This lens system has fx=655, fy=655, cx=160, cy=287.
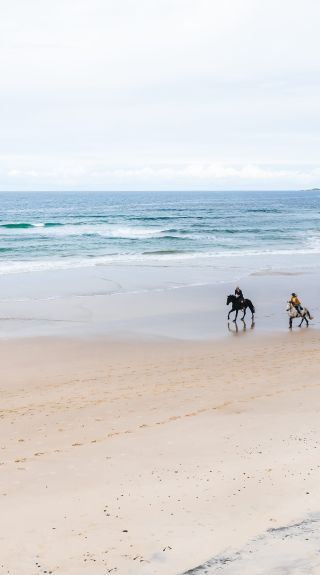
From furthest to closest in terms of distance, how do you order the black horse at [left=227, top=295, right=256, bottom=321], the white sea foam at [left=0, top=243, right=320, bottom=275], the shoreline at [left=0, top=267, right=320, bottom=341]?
the white sea foam at [left=0, top=243, right=320, bottom=275] → the black horse at [left=227, top=295, right=256, bottom=321] → the shoreline at [left=0, top=267, right=320, bottom=341]

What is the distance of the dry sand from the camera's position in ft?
23.1

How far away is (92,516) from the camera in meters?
7.75

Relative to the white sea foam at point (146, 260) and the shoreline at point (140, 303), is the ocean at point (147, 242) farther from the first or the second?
the shoreline at point (140, 303)

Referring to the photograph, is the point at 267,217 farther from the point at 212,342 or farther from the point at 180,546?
the point at 180,546

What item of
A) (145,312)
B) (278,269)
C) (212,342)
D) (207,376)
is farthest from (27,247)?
(207,376)

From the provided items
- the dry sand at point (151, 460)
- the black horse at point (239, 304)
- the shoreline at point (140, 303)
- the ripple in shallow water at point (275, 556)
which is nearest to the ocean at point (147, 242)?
the shoreline at point (140, 303)

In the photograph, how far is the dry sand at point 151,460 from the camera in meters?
7.05

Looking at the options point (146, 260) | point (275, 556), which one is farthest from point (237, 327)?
point (146, 260)

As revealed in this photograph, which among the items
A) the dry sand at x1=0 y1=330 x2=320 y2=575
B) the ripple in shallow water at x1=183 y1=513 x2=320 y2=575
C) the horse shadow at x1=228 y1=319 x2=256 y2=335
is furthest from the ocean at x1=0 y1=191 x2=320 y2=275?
the ripple in shallow water at x1=183 y1=513 x2=320 y2=575

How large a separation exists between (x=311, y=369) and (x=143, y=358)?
4.38 meters

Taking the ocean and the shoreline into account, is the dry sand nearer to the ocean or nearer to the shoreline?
the shoreline

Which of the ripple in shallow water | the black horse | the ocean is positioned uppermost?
the ocean

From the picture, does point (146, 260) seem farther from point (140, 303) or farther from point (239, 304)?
point (239, 304)

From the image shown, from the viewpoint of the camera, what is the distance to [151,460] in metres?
9.54
